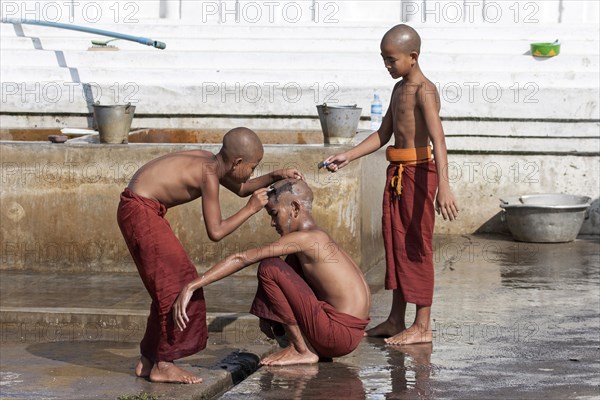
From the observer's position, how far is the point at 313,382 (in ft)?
20.0

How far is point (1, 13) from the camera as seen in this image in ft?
43.8

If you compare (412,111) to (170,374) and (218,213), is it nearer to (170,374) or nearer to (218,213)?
(218,213)

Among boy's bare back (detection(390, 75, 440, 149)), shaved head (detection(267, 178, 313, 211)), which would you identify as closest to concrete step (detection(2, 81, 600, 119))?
boy's bare back (detection(390, 75, 440, 149))

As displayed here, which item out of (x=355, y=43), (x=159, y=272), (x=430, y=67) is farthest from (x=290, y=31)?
(x=159, y=272)

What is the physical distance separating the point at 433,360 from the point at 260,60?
19.1 feet

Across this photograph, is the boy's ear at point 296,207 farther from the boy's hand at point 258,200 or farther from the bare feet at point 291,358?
the bare feet at point 291,358

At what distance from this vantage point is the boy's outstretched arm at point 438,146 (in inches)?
257

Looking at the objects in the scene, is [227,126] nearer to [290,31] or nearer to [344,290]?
[290,31]

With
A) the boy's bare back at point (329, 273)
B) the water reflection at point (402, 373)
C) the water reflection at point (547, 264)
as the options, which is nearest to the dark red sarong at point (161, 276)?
the boy's bare back at point (329, 273)

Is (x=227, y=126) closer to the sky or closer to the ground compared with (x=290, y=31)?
closer to the ground

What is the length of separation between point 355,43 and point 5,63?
3.39 m

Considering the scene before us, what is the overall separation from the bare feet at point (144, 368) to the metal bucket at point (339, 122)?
3202 mm

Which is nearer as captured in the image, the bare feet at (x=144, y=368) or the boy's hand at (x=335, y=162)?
the bare feet at (x=144, y=368)

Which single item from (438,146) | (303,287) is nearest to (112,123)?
(438,146)
